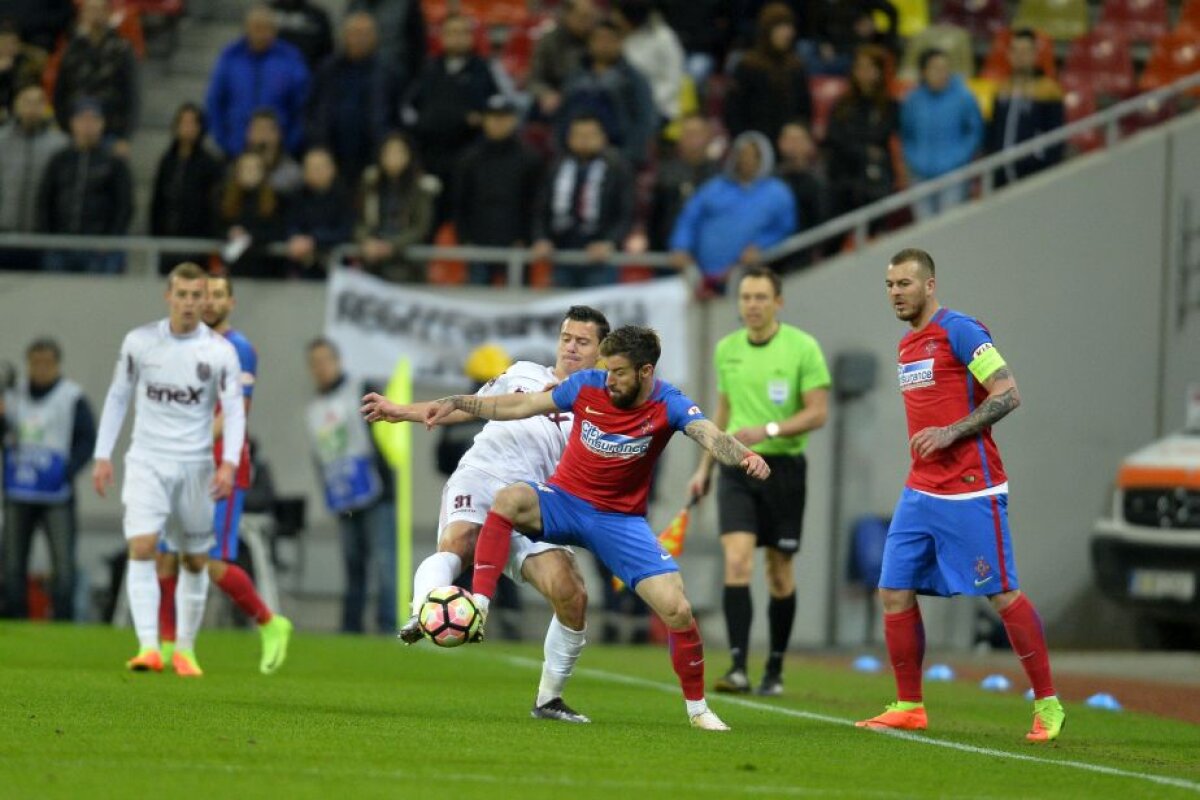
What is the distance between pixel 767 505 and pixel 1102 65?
38.5ft

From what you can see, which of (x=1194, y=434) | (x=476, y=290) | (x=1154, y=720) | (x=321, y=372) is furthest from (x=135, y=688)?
(x=1194, y=434)

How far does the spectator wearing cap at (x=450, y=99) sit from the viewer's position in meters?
19.2

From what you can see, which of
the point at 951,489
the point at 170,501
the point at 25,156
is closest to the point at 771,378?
the point at 951,489

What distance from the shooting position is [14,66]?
1991cm

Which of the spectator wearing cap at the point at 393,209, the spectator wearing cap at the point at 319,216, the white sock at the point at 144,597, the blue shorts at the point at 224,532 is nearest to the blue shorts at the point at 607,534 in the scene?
the blue shorts at the point at 224,532

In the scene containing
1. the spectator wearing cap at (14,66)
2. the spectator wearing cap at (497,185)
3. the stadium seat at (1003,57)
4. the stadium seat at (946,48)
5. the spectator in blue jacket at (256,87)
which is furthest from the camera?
the stadium seat at (1003,57)

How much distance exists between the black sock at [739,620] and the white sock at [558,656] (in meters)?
2.78

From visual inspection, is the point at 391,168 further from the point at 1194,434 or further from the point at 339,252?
the point at 1194,434

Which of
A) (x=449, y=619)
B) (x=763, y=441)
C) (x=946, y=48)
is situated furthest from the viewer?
(x=946, y=48)

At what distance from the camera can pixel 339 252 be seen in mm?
19016

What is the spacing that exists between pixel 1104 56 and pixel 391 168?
843 centimetres

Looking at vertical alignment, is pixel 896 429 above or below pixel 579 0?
below

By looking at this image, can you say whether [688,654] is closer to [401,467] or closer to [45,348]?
[401,467]

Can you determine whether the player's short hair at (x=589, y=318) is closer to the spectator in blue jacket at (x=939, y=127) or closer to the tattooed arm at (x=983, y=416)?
the tattooed arm at (x=983, y=416)
